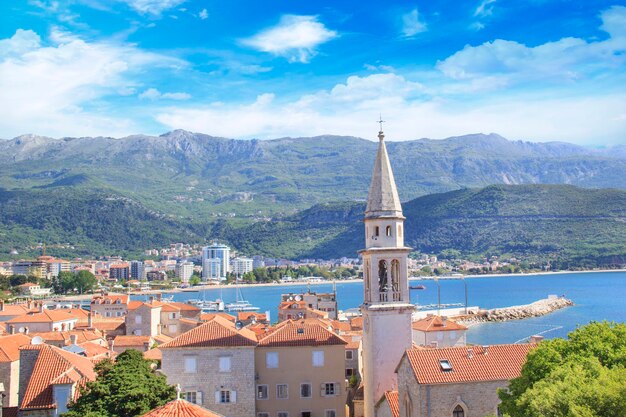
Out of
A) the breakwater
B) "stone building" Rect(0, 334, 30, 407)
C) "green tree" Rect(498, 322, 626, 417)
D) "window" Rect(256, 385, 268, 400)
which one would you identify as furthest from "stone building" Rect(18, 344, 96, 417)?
the breakwater

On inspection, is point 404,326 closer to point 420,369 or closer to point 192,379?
point 420,369

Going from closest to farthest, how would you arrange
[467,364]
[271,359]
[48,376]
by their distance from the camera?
1. [467,364]
2. [48,376]
3. [271,359]

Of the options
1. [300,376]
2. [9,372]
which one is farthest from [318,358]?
[9,372]

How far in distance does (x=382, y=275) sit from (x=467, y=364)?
4747 mm

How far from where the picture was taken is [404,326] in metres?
23.9

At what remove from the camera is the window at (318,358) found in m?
27.7

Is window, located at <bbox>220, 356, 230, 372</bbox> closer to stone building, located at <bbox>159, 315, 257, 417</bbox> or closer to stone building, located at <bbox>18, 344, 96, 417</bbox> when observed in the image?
stone building, located at <bbox>159, 315, 257, 417</bbox>

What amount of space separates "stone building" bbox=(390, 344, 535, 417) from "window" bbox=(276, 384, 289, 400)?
6.77 m

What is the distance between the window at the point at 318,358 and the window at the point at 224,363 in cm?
360

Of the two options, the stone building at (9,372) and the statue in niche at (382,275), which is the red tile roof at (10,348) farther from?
the statue in niche at (382,275)

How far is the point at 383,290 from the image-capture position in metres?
24.4

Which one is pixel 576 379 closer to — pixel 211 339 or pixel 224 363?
pixel 224 363

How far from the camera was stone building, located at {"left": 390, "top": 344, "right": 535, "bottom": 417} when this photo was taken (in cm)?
2031

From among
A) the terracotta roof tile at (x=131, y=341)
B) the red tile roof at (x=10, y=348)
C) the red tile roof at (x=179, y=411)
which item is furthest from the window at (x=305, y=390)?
the terracotta roof tile at (x=131, y=341)
